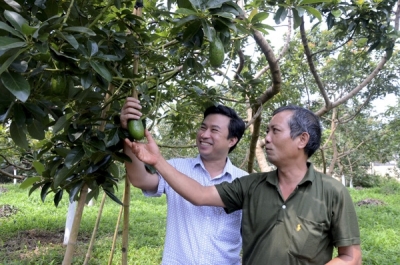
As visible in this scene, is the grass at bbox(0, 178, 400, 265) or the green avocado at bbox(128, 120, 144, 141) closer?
the green avocado at bbox(128, 120, 144, 141)

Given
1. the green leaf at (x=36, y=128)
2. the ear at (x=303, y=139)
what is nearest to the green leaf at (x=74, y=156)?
the green leaf at (x=36, y=128)

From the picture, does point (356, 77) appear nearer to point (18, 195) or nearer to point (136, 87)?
point (136, 87)

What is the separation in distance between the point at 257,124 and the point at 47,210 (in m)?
5.29

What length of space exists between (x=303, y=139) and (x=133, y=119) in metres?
0.60

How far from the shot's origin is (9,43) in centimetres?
76

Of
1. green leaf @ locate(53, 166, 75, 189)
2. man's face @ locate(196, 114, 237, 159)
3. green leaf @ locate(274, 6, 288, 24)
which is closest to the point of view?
green leaf @ locate(53, 166, 75, 189)

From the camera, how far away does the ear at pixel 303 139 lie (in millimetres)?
1415

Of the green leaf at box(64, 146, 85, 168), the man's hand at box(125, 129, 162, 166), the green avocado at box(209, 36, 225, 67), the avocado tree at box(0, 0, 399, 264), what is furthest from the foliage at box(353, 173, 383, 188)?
the green leaf at box(64, 146, 85, 168)

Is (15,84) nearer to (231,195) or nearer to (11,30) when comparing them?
(11,30)

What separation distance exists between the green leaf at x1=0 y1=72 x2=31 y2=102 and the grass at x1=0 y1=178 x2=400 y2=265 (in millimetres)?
3229

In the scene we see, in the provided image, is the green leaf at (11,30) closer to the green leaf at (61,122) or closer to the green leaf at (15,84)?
the green leaf at (15,84)

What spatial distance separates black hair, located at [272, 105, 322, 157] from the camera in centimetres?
142

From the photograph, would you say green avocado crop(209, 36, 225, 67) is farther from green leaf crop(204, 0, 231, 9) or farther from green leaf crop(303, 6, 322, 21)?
green leaf crop(303, 6, 322, 21)

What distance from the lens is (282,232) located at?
1335mm
